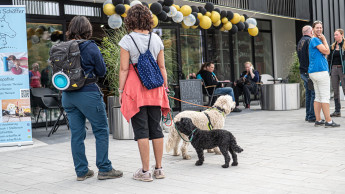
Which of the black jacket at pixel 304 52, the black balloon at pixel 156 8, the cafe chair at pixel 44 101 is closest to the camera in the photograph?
the black jacket at pixel 304 52

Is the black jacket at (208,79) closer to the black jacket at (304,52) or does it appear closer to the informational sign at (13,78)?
the black jacket at (304,52)

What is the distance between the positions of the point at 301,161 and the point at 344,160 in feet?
1.58

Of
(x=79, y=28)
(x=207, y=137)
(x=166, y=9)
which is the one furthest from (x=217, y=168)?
(x=166, y=9)

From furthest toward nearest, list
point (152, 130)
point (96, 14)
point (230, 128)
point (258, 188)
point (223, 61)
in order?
point (223, 61) → point (96, 14) → point (230, 128) → point (152, 130) → point (258, 188)

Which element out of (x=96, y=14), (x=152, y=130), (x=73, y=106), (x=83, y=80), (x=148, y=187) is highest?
(x=96, y=14)

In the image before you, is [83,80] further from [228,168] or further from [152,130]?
[228,168]

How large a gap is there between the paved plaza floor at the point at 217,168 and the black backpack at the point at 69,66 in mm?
1025

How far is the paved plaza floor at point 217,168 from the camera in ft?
12.2

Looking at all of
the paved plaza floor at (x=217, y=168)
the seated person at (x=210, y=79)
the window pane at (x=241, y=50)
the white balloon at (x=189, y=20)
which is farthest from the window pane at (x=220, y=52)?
the paved plaza floor at (x=217, y=168)

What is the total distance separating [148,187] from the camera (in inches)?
150

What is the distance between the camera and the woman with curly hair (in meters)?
3.96

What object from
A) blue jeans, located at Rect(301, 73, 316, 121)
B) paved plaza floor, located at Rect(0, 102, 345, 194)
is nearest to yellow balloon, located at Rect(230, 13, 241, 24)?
blue jeans, located at Rect(301, 73, 316, 121)

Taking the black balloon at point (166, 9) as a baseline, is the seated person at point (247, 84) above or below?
below

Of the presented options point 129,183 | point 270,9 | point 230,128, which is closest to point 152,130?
point 129,183
